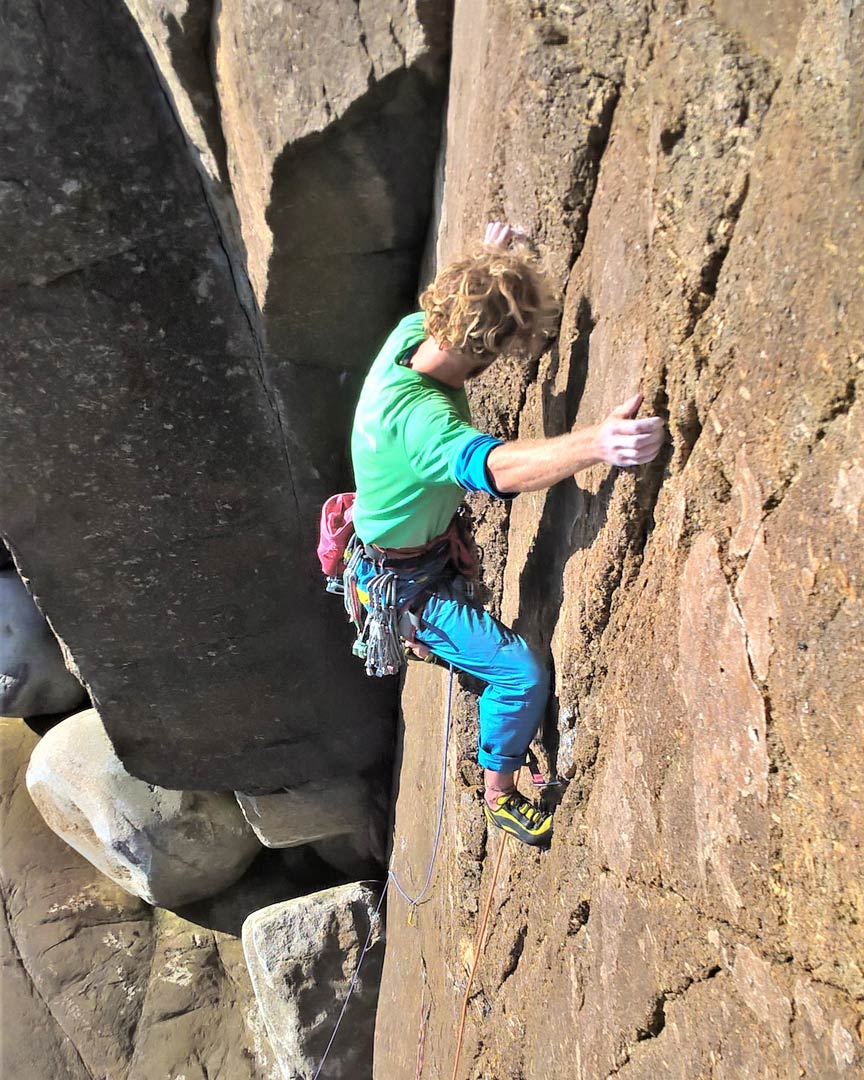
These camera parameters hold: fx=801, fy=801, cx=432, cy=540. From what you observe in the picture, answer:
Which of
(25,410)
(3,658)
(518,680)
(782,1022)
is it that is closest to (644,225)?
(518,680)

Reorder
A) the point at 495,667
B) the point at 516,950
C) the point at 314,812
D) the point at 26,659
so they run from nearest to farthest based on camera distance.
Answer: the point at 495,667 < the point at 516,950 < the point at 314,812 < the point at 26,659

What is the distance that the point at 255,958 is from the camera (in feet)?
12.7

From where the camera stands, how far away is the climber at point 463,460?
1.33 m

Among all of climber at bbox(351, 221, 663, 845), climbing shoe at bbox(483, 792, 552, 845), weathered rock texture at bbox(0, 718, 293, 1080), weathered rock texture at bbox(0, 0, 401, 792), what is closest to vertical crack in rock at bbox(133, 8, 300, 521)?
weathered rock texture at bbox(0, 0, 401, 792)

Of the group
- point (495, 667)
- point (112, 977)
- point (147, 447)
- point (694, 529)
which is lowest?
point (112, 977)

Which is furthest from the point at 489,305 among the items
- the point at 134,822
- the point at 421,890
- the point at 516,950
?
Answer: the point at 134,822

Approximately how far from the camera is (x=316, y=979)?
3.85 metres

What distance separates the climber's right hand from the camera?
4.15 ft

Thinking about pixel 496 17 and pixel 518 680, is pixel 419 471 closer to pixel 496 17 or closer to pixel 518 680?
pixel 518 680

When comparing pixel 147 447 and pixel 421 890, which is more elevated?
pixel 147 447

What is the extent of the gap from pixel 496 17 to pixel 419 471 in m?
0.92

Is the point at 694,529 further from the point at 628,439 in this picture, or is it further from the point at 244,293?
the point at 244,293

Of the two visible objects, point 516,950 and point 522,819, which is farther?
point 516,950

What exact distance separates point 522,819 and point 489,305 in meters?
1.19
